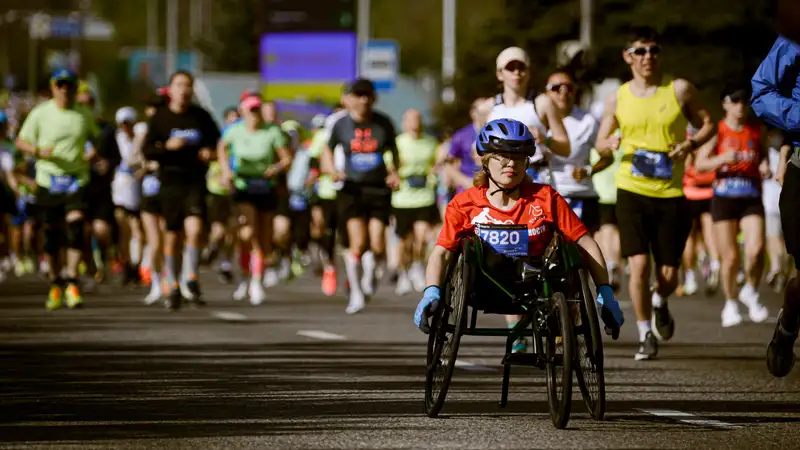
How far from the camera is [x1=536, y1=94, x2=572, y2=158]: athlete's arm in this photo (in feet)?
45.6

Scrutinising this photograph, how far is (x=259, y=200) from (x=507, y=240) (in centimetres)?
1075

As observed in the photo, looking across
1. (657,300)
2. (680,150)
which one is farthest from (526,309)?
(657,300)

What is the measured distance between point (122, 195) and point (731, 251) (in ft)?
30.9

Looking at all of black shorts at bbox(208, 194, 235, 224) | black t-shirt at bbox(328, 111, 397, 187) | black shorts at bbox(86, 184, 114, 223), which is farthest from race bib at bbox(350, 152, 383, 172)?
black shorts at bbox(208, 194, 235, 224)

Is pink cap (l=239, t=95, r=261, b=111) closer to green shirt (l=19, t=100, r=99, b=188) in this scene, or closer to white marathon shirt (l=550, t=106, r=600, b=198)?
green shirt (l=19, t=100, r=99, b=188)

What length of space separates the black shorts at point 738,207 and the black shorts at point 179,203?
458cm

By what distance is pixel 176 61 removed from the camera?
321 feet

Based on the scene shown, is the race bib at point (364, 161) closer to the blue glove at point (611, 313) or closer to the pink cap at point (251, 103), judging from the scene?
the pink cap at point (251, 103)

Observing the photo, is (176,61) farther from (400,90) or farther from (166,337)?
(166,337)

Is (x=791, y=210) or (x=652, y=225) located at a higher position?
(x=791, y=210)

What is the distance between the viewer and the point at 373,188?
19203 mm

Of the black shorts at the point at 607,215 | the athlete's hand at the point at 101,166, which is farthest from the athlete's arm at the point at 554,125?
the athlete's hand at the point at 101,166

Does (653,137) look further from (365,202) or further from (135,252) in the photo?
(135,252)

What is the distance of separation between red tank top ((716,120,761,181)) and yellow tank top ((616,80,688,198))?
3.71 metres
